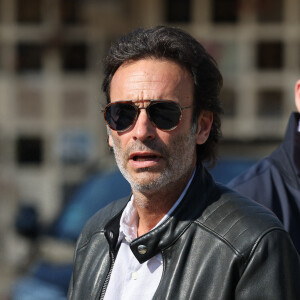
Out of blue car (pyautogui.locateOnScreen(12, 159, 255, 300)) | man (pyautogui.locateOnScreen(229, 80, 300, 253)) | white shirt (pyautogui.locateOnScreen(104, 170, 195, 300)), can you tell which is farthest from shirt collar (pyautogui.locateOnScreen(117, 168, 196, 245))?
blue car (pyautogui.locateOnScreen(12, 159, 255, 300))

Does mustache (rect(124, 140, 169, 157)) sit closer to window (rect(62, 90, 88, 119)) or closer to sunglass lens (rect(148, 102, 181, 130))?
sunglass lens (rect(148, 102, 181, 130))

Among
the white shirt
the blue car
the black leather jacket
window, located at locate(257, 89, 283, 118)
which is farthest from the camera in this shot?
window, located at locate(257, 89, 283, 118)

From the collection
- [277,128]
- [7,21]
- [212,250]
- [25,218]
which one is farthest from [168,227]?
[7,21]

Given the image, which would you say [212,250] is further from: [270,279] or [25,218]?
[25,218]

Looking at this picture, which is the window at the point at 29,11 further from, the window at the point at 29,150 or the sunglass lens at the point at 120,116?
the sunglass lens at the point at 120,116

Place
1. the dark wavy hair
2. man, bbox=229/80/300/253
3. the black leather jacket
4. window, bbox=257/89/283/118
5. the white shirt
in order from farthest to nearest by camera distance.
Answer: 1. window, bbox=257/89/283/118
2. man, bbox=229/80/300/253
3. the dark wavy hair
4. the white shirt
5. the black leather jacket

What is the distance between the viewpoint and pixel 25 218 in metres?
6.00

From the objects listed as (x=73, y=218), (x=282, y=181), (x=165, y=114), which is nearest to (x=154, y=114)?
(x=165, y=114)

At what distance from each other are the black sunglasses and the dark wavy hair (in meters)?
0.11

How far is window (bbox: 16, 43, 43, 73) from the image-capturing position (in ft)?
40.3

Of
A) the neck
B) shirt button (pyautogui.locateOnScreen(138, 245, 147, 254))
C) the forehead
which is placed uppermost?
the forehead

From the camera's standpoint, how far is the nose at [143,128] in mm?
2078

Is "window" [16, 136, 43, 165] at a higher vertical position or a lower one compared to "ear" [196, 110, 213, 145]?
lower

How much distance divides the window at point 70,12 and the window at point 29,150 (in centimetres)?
194
